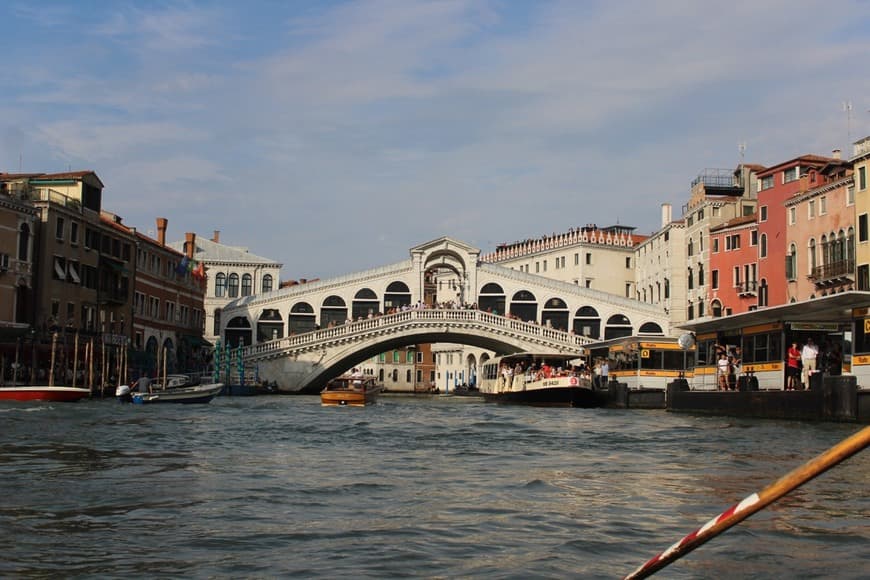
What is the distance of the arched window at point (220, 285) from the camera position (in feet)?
194

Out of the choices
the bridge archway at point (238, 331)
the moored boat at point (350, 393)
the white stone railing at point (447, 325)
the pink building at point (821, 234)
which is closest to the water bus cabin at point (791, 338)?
the moored boat at point (350, 393)

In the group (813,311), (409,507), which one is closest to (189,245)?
(813,311)

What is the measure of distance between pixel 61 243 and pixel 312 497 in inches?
1106

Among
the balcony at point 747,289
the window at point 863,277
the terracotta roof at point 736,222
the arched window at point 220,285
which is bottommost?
the window at point 863,277

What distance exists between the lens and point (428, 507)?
340 inches

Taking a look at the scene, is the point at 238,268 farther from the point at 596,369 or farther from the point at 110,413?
the point at 110,413

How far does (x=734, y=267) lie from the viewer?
4441 cm

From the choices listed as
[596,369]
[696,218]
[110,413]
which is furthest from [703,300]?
[110,413]

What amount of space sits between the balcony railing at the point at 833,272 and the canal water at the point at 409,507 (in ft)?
67.2

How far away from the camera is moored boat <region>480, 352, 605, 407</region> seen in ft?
102

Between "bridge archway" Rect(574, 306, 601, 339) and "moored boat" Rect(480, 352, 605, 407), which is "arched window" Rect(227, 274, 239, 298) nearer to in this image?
"bridge archway" Rect(574, 306, 601, 339)

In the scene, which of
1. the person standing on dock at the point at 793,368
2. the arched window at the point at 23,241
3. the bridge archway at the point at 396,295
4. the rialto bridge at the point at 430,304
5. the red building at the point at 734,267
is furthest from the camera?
the bridge archway at the point at 396,295

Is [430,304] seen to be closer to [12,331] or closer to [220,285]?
[220,285]

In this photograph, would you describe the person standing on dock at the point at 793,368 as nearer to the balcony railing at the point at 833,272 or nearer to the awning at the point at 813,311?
the awning at the point at 813,311
